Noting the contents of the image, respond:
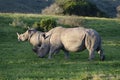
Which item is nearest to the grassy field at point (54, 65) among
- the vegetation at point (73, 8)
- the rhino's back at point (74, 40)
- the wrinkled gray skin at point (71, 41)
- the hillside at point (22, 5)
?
the wrinkled gray skin at point (71, 41)

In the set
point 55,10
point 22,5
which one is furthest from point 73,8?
point 22,5

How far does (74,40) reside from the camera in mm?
21703

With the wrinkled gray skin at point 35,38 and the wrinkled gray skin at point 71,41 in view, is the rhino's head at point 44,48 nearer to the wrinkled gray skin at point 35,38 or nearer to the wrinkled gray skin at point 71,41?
the wrinkled gray skin at point 71,41

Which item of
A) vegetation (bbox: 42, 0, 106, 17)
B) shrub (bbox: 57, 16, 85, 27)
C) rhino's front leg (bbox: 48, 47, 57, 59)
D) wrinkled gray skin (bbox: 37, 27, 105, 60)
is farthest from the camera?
vegetation (bbox: 42, 0, 106, 17)

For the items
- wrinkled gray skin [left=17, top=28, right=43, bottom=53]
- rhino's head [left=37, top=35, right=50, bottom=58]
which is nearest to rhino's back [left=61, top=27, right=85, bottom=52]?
rhino's head [left=37, top=35, right=50, bottom=58]

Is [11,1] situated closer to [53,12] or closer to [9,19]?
[53,12]

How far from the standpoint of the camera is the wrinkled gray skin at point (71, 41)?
21.6 m

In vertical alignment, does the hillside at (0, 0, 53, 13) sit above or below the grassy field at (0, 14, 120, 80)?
below

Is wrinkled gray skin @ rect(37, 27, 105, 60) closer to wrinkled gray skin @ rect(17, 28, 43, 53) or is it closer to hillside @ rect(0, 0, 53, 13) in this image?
wrinkled gray skin @ rect(17, 28, 43, 53)

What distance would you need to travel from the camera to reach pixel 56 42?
22297mm

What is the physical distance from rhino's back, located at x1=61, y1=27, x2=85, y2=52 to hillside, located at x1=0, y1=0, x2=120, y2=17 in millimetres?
46238

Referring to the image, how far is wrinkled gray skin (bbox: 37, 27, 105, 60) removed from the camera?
21641mm

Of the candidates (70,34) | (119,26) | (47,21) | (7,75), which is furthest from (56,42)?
(119,26)

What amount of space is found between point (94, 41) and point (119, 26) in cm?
1889
